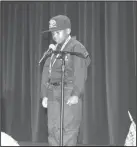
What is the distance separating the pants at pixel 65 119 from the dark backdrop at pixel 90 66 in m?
1.49

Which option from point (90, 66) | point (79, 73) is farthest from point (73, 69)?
point (90, 66)

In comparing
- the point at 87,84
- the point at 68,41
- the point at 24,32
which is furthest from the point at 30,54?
the point at 68,41

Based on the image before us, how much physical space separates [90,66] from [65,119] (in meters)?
1.62

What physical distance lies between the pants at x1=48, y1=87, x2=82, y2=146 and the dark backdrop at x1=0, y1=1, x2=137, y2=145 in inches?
58.7

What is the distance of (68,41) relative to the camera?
7.25 ft

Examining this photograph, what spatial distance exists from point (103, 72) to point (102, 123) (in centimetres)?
62

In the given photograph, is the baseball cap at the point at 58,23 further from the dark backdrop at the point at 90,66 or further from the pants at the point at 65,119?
the dark backdrop at the point at 90,66

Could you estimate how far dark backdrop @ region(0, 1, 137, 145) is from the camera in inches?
141

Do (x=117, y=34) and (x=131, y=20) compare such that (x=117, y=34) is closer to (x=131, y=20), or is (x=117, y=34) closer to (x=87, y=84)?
(x=131, y=20)

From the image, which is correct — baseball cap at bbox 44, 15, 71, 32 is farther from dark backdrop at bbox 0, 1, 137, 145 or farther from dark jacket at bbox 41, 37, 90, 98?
dark backdrop at bbox 0, 1, 137, 145

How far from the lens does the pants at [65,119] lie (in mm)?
2090

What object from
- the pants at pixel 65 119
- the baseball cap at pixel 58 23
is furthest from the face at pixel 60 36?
the pants at pixel 65 119

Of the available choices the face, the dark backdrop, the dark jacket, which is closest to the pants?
the dark jacket

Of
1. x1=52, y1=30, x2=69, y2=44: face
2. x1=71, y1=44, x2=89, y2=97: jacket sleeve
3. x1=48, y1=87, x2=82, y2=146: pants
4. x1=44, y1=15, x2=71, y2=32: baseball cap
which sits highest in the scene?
x1=44, y1=15, x2=71, y2=32: baseball cap
